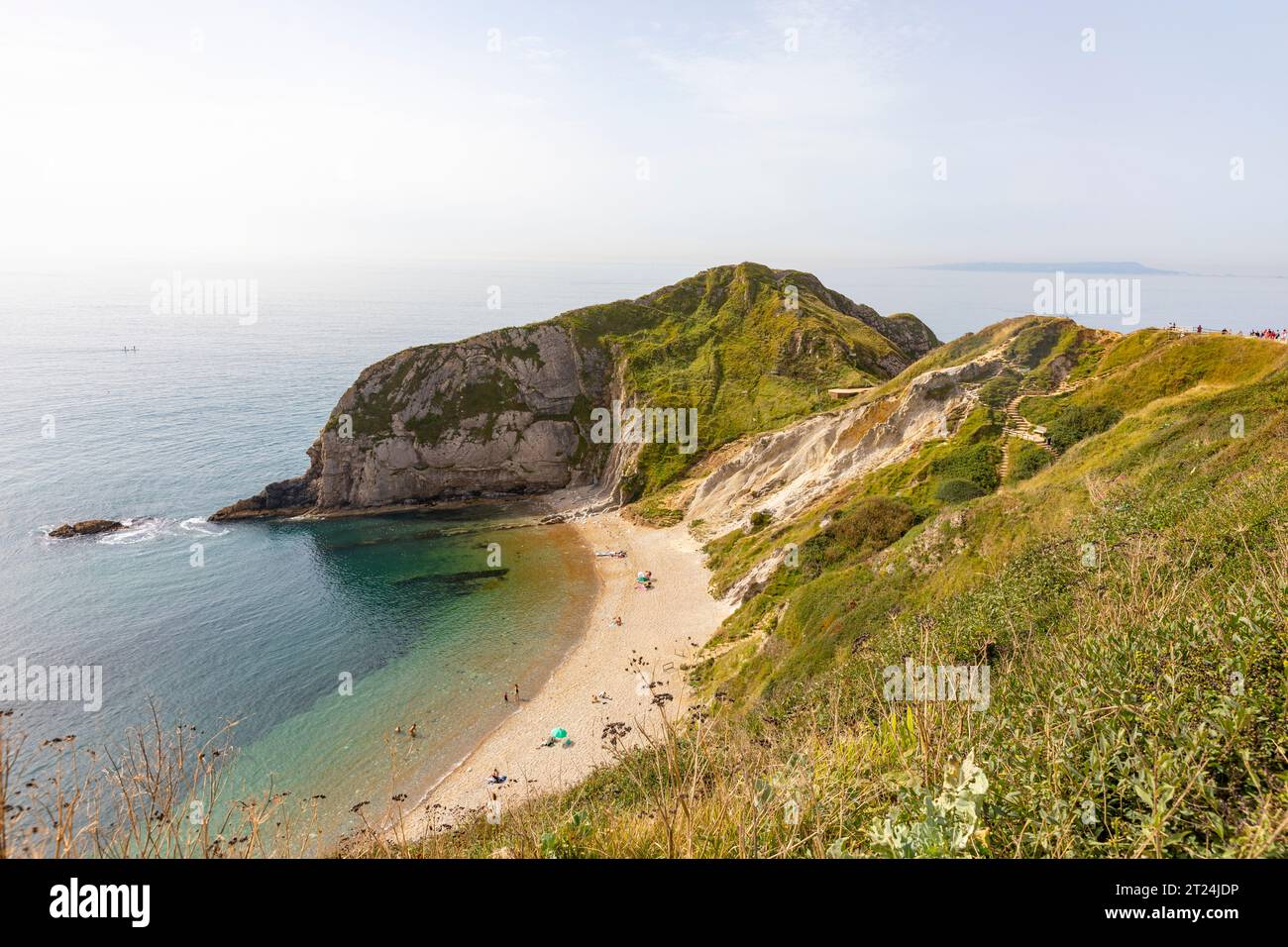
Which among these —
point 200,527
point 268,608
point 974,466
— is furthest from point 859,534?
point 200,527

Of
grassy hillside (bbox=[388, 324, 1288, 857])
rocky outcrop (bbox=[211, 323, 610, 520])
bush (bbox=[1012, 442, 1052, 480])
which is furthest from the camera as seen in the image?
rocky outcrop (bbox=[211, 323, 610, 520])

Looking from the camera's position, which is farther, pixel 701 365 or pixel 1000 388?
pixel 701 365

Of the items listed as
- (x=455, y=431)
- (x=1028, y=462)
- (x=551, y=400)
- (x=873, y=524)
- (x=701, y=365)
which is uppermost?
(x=701, y=365)

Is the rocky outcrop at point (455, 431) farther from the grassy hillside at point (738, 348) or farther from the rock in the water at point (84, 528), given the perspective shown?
the rock in the water at point (84, 528)

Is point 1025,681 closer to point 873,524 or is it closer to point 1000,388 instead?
point 873,524

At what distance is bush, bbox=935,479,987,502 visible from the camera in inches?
1526

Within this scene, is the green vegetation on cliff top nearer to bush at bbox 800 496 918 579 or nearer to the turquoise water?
the turquoise water

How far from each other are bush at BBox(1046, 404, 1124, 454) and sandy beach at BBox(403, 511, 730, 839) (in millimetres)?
27061

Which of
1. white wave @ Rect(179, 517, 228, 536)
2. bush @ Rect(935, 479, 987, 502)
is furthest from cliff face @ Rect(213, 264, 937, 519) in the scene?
bush @ Rect(935, 479, 987, 502)

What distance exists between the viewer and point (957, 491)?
129 feet

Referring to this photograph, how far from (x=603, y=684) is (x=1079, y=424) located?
38860 mm

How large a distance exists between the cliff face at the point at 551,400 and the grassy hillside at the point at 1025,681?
41614 mm
